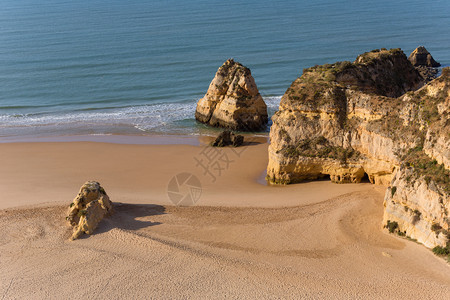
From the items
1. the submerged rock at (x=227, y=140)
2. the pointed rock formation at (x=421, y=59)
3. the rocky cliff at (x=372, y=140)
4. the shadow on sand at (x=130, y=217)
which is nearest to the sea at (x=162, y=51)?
the pointed rock formation at (x=421, y=59)

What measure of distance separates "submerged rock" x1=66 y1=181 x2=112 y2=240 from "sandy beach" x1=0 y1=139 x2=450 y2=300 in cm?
50

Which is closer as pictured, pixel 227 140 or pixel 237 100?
pixel 227 140

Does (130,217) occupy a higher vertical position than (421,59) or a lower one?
lower

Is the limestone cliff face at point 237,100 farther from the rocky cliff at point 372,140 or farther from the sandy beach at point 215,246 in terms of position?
the sandy beach at point 215,246

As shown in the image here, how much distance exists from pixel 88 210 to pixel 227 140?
16.3m

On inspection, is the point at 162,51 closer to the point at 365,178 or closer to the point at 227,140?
the point at 227,140

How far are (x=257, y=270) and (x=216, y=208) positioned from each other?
6.40m

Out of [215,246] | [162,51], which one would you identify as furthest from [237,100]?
[162,51]

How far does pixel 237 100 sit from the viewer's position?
41406mm

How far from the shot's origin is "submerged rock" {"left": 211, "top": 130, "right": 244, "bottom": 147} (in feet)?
A: 124

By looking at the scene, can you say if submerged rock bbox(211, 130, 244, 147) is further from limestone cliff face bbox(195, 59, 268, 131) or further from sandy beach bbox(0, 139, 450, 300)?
sandy beach bbox(0, 139, 450, 300)

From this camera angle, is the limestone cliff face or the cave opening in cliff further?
the limestone cliff face

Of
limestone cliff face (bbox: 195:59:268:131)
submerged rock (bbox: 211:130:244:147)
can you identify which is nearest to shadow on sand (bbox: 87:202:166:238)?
submerged rock (bbox: 211:130:244:147)

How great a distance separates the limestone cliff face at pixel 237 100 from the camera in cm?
4131
